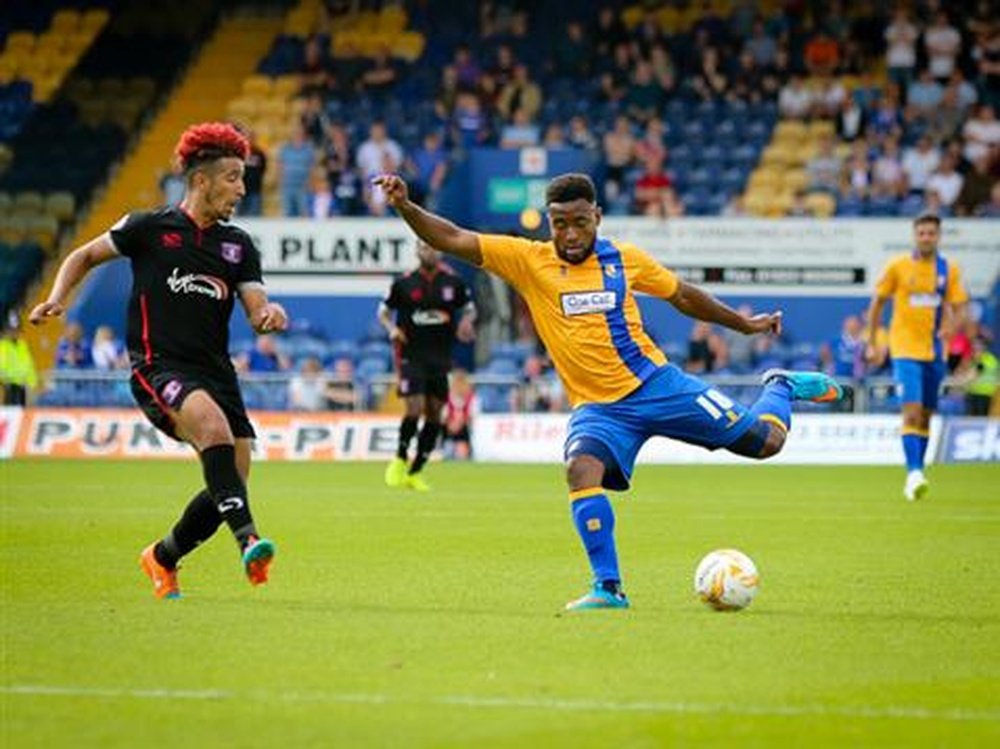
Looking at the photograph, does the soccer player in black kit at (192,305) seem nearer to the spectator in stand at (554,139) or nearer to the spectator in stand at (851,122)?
the spectator in stand at (554,139)

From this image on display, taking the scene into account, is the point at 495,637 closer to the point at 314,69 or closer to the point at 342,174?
the point at 342,174

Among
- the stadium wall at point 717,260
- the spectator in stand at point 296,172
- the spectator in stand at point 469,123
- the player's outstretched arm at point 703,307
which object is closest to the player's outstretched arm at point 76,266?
the player's outstretched arm at point 703,307

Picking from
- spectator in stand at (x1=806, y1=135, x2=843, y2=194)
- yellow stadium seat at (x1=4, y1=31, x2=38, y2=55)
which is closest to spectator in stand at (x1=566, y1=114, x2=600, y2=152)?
spectator in stand at (x1=806, y1=135, x2=843, y2=194)

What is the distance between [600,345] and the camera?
39.1 ft

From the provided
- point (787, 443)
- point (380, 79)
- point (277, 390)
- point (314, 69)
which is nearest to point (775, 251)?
point (787, 443)

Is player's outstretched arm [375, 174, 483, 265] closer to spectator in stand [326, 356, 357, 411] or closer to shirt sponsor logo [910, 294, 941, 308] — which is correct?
shirt sponsor logo [910, 294, 941, 308]

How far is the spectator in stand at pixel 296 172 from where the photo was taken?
3538 centimetres

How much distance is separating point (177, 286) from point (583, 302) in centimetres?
207

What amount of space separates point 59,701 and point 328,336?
26.5 metres

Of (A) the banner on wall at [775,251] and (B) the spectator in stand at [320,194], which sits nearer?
(A) the banner on wall at [775,251]

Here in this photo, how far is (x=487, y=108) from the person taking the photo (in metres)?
36.5

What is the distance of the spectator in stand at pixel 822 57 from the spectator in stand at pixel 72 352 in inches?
476

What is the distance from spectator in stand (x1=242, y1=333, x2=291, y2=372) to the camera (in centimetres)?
3272

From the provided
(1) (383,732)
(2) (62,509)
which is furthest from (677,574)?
(2) (62,509)
